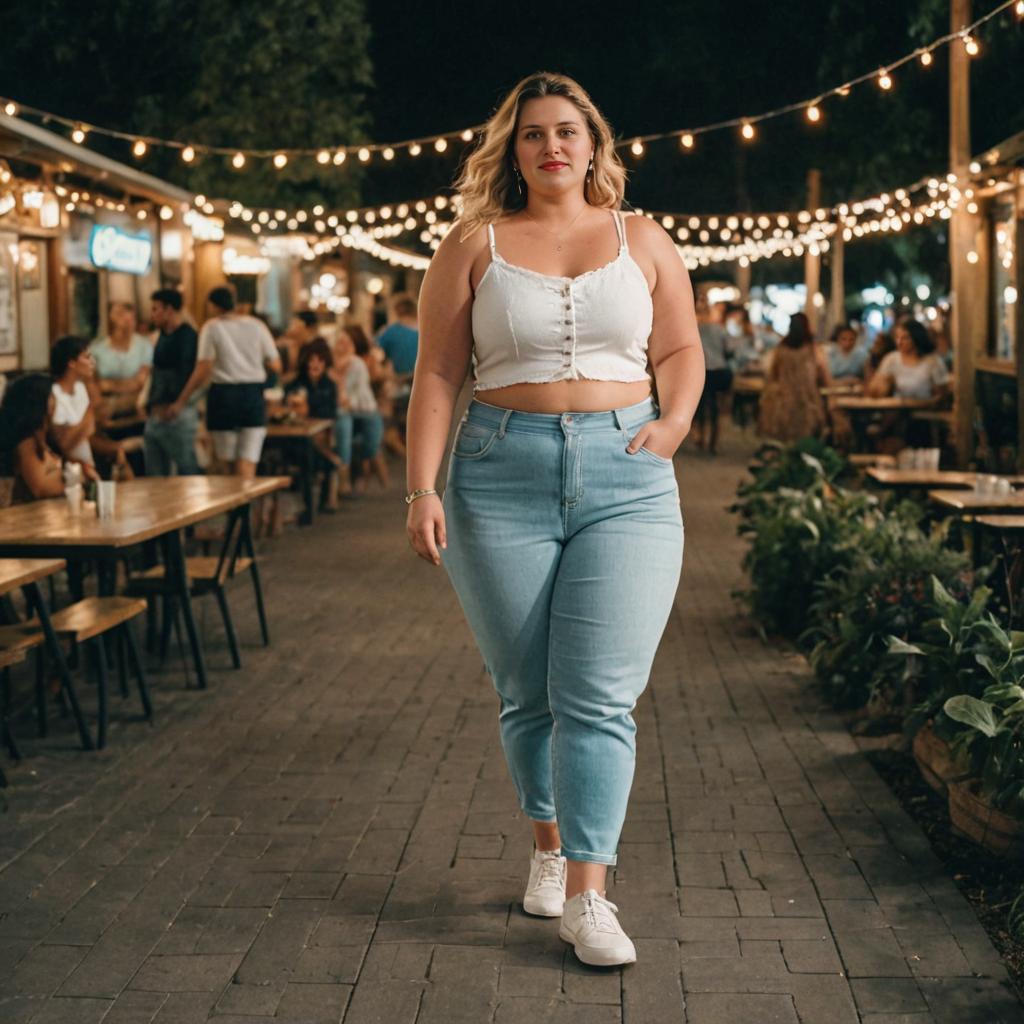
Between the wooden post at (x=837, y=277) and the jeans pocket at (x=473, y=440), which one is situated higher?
the wooden post at (x=837, y=277)

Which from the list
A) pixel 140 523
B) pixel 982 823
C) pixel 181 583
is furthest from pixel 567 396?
pixel 181 583

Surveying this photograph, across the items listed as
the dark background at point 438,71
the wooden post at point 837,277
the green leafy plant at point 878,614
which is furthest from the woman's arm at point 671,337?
the wooden post at point 837,277

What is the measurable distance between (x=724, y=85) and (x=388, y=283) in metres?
9.61

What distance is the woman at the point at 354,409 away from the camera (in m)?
14.8

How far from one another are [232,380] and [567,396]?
7898 millimetres

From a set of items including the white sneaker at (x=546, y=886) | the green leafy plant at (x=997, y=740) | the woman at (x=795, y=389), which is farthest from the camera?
the woman at (x=795, y=389)

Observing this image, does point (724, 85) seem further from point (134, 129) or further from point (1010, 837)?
point (1010, 837)

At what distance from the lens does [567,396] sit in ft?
12.7

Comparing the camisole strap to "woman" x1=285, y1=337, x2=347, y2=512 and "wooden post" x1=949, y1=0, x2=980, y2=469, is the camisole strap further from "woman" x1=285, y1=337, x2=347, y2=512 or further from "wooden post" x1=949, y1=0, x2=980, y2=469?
"wooden post" x1=949, y1=0, x2=980, y2=469

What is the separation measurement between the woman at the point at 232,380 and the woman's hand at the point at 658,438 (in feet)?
25.0

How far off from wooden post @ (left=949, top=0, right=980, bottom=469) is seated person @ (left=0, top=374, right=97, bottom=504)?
28.0 ft

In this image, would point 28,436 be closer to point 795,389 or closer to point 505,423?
point 505,423

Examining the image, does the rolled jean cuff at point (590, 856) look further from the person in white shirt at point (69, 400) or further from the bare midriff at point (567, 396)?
the person in white shirt at point (69, 400)

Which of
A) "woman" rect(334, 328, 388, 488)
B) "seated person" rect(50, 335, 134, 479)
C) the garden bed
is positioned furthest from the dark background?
the garden bed
